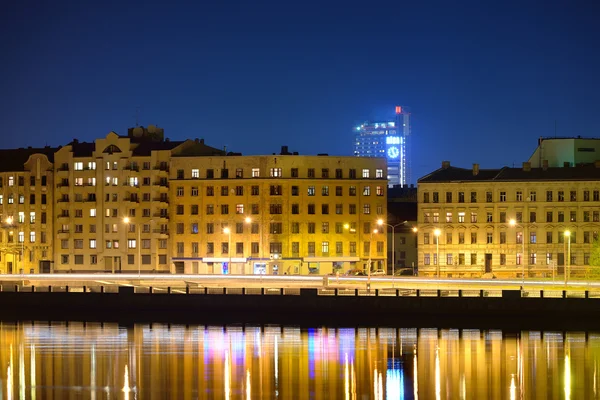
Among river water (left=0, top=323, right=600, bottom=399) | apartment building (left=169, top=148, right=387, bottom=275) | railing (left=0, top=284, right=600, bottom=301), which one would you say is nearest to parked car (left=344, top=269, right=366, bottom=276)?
apartment building (left=169, top=148, right=387, bottom=275)

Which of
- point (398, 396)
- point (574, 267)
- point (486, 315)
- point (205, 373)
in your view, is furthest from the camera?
point (574, 267)

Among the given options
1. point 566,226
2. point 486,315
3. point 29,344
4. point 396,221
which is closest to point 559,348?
point 486,315

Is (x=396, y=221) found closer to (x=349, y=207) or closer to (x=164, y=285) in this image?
(x=349, y=207)

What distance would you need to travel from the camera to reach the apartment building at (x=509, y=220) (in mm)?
138000

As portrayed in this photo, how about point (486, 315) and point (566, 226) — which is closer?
point (486, 315)

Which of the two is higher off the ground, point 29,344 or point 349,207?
point 349,207

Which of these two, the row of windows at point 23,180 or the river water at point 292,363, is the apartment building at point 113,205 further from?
the river water at point 292,363

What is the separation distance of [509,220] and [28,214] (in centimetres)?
5494

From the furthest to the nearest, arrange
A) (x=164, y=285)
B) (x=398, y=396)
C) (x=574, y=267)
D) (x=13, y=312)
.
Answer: (x=574, y=267) < (x=164, y=285) < (x=13, y=312) < (x=398, y=396)

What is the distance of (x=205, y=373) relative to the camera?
74.8m

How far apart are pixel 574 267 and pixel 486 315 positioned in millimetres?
42444

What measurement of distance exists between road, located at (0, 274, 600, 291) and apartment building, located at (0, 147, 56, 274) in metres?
19.1

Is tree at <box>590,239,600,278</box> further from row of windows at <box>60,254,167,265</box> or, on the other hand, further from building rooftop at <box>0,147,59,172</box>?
building rooftop at <box>0,147,59,172</box>

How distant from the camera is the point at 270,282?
120375mm
